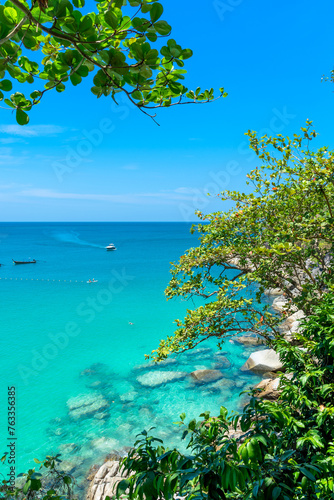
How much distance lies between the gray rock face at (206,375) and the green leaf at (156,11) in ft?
45.4

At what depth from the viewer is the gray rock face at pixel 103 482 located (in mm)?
7233

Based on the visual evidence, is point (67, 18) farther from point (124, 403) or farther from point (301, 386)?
point (124, 403)

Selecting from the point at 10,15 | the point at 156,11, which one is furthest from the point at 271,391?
the point at 10,15

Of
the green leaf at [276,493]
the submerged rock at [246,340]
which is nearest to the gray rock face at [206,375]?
the submerged rock at [246,340]

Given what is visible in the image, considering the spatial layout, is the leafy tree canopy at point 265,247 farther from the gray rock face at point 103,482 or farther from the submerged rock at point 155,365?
the submerged rock at point 155,365

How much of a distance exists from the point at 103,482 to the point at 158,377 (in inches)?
259

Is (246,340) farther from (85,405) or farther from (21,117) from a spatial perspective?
(21,117)

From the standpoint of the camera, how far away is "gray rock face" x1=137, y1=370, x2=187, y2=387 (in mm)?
13570

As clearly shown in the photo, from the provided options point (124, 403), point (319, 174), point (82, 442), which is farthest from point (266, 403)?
point (124, 403)

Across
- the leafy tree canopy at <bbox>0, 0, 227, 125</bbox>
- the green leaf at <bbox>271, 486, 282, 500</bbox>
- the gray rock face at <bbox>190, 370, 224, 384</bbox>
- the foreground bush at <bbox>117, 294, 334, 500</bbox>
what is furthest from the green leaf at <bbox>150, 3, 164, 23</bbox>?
the gray rock face at <bbox>190, 370, 224, 384</bbox>

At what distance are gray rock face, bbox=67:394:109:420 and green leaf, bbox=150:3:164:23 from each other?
42.3 feet

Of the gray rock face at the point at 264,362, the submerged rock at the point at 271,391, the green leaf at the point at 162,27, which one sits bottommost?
the gray rock face at the point at 264,362

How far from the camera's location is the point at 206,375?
13.7 metres

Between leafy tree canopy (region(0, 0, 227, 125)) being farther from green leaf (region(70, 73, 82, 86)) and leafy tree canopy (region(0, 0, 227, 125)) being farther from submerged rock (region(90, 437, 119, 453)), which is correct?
submerged rock (region(90, 437, 119, 453))
